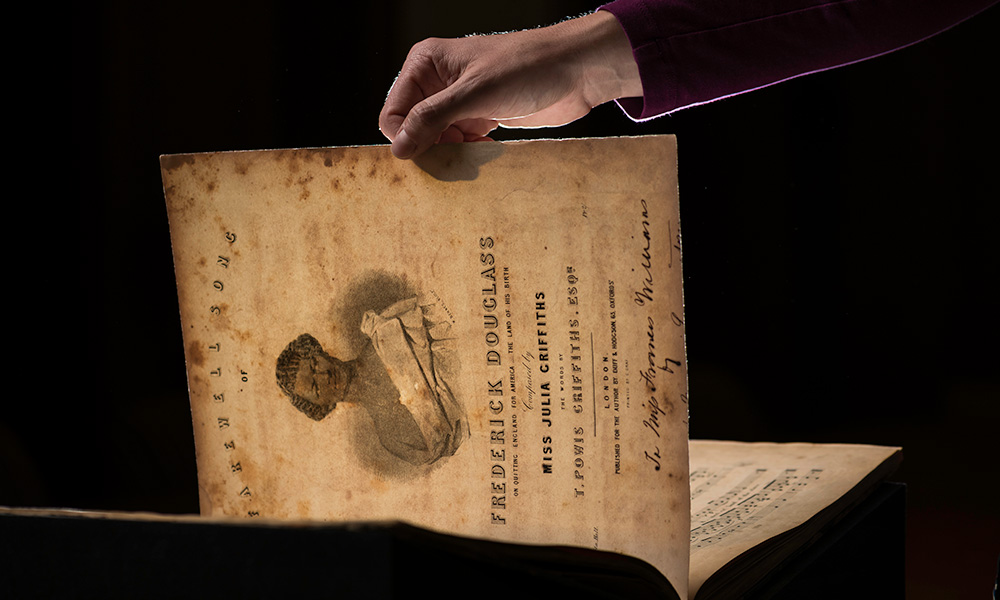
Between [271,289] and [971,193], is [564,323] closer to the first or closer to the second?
[271,289]

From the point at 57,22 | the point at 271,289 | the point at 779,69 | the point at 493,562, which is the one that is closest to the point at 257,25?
the point at 57,22

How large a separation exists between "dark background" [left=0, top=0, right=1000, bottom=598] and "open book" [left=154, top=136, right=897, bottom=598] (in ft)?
1.85

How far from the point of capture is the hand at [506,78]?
1.91ft

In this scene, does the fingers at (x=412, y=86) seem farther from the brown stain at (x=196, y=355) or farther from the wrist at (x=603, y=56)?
the brown stain at (x=196, y=355)

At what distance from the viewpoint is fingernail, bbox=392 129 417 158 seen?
575 millimetres

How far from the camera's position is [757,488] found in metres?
0.76

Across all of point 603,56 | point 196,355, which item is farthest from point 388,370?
point 603,56

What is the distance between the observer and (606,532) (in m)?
0.56

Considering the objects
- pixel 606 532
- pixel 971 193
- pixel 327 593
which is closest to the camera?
pixel 327 593

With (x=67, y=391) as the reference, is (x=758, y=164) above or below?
above

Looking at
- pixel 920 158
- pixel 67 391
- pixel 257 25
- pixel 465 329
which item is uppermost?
pixel 257 25

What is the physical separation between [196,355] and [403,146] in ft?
0.74

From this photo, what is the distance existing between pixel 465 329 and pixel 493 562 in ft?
0.82

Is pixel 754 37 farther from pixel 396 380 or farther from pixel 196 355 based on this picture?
pixel 196 355
